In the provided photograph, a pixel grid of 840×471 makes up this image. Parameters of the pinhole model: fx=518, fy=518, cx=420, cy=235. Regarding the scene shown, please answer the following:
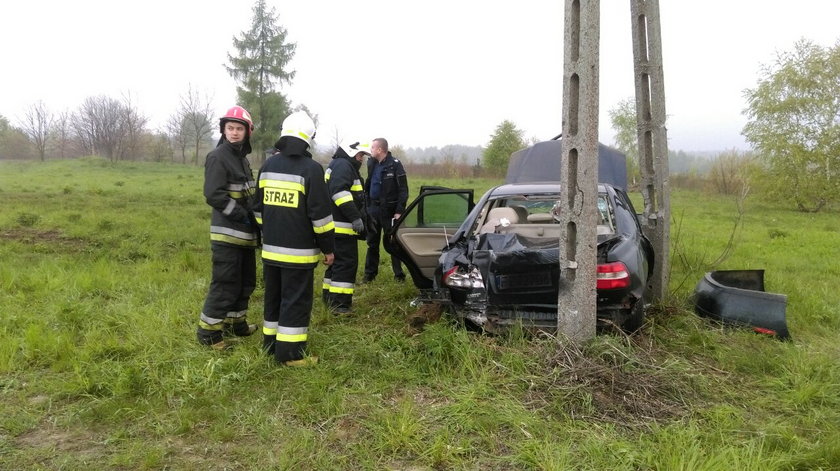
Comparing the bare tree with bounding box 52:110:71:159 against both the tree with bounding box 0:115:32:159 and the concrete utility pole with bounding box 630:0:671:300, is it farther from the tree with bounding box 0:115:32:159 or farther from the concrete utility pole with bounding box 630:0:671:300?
the concrete utility pole with bounding box 630:0:671:300

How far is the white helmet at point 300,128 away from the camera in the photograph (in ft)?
11.8

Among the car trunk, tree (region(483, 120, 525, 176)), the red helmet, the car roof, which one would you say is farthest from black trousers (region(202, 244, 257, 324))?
tree (region(483, 120, 525, 176))

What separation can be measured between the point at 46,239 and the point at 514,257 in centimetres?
803

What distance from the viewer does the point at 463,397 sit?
3047mm

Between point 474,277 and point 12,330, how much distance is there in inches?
149

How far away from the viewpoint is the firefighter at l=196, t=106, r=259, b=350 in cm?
381

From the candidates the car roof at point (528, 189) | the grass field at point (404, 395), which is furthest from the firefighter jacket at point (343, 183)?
the car roof at point (528, 189)

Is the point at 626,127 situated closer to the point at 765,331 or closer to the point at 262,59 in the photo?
the point at 262,59

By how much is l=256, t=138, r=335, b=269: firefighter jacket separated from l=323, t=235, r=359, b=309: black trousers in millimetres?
1406

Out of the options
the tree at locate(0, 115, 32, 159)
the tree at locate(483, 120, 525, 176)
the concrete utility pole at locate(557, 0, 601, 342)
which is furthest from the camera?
the tree at locate(0, 115, 32, 159)

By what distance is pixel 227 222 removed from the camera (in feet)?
12.7

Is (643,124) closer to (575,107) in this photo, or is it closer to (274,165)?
(575,107)

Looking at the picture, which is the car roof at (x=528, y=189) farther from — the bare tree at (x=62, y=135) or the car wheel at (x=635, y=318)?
the bare tree at (x=62, y=135)

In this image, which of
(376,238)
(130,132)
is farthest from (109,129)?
(376,238)
